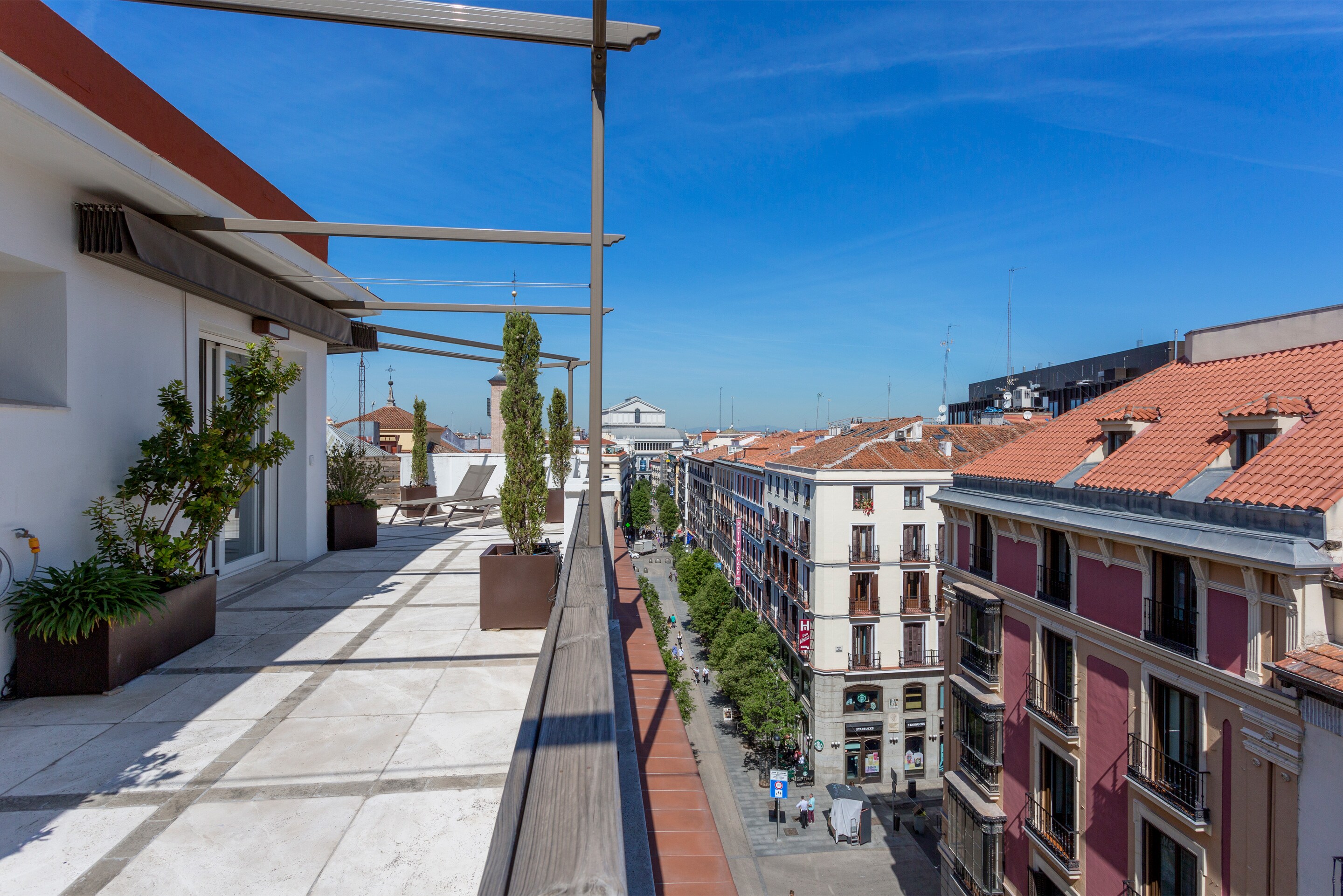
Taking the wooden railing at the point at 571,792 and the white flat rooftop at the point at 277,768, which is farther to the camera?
the white flat rooftop at the point at 277,768

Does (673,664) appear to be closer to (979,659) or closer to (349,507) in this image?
(979,659)

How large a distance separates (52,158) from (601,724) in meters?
5.43

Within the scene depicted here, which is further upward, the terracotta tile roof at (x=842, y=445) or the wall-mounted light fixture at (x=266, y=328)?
the wall-mounted light fixture at (x=266, y=328)

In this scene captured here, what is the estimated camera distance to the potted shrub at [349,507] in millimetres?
9742

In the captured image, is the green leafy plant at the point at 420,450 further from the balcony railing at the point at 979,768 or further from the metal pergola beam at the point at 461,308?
the balcony railing at the point at 979,768

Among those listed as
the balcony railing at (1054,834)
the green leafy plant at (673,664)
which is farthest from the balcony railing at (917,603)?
the balcony railing at (1054,834)

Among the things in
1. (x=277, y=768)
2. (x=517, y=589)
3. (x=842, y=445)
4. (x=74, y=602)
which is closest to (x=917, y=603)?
(x=842, y=445)

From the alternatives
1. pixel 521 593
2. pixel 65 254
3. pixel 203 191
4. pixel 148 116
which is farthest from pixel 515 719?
pixel 148 116

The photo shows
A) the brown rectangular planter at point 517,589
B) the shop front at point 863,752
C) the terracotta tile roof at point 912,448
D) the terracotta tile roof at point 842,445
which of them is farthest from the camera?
the terracotta tile roof at point 842,445

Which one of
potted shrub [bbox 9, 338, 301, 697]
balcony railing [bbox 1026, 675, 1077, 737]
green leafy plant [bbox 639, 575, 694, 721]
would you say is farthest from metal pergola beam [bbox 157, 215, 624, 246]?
green leafy plant [bbox 639, 575, 694, 721]

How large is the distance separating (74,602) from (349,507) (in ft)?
19.2

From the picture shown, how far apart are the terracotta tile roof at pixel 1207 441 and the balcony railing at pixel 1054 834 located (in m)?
5.06

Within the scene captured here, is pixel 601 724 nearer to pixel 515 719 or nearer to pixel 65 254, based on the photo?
pixel 515 719

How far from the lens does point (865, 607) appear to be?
22.1 metres
